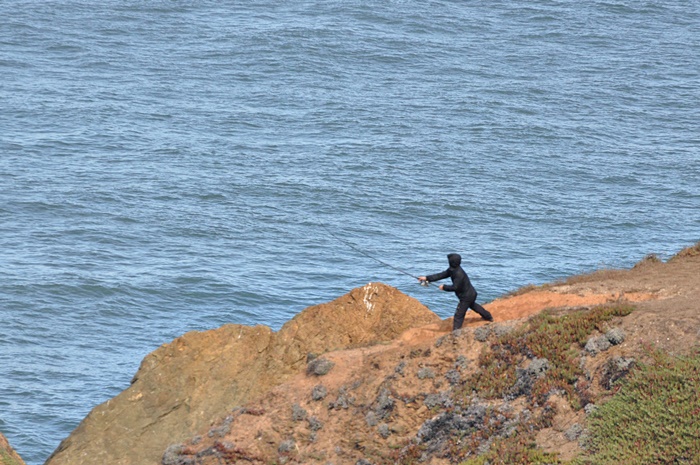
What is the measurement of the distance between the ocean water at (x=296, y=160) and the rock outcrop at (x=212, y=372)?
12193 mm

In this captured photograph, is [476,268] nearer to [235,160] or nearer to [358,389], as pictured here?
[235,160]

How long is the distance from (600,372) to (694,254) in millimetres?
7940

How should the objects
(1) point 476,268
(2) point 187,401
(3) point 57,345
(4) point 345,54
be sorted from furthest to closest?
(4) point 345,54 → (1) point 476,268 → (3) point 57,345 → (2) point 187,401

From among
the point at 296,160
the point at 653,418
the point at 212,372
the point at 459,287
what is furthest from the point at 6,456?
the point at 296,160

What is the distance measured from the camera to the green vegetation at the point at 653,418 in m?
19.6

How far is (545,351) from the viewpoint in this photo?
72.5ft

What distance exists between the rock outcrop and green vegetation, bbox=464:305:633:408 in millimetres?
3834

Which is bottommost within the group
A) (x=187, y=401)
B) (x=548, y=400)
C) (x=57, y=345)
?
(x=57, y=345)

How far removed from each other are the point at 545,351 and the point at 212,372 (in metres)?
7.82

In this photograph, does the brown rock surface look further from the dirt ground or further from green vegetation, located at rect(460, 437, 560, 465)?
green vegetation, located at rect(460, 437, 560, 465)

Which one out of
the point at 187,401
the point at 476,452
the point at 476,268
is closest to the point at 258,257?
the point at 476,268

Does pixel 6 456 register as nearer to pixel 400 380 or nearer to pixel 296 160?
pixel 400 380

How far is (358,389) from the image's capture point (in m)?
23.7

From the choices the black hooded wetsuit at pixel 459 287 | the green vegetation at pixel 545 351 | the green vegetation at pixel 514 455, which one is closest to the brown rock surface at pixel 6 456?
the black hooded wetsuit at pixel 459 287
